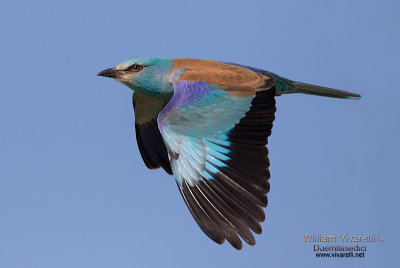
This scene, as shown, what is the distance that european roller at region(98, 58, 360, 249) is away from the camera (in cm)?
696

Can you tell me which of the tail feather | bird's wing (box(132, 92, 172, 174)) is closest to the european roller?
the tail feather

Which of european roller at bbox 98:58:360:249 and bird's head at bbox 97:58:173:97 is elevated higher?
bird's head at bbox 97:58:173:97

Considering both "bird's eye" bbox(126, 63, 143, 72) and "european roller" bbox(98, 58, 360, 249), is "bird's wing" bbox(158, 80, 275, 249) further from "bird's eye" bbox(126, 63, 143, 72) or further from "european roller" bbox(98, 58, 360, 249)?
"bird's eye" bbox(126, 63, 143, 72)

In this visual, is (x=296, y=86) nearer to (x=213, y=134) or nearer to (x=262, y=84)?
(x=262, y=84)

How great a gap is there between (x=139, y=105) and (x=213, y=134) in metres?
2.18

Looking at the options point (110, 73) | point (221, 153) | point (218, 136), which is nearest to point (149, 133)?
point (110, 73)

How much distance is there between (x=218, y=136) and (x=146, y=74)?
170 cm

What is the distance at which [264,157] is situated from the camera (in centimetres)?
713

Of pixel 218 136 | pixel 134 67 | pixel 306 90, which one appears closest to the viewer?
pixel 218 136

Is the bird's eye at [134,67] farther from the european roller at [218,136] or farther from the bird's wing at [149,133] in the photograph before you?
the bird's wing at [149,133]

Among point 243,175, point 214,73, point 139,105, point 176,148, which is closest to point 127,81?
point 139,105

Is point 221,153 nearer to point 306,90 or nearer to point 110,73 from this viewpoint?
point 110,73

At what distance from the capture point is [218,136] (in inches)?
292

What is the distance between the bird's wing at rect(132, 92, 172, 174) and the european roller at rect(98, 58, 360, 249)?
1.81ft
